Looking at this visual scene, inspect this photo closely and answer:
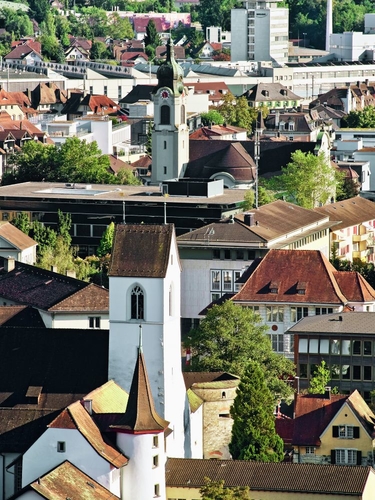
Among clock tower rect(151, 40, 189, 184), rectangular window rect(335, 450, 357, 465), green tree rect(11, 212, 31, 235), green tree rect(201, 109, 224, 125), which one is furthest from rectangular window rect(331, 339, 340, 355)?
green tree rect(201, 109, 224, 125)

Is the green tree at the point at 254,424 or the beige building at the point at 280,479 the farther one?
the green tree at the point at 254,424

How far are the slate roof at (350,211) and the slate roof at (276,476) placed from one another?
4921 centimetres

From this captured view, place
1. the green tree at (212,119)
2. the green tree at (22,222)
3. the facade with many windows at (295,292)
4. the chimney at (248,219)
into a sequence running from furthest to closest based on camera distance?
the green tree at (212,119), the green tree at (22,222), the chimney at (248,219), the facade with many windows at (295,292)

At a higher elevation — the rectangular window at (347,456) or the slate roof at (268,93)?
the rectangular window at (347,456)

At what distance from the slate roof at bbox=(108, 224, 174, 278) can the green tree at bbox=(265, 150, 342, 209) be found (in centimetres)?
5436

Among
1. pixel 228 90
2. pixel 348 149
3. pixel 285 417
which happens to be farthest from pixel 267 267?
pixel 228 90

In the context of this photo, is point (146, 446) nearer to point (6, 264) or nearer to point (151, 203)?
point (6, 264)

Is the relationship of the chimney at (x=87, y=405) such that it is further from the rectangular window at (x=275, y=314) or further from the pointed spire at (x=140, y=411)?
the rectangular window at (x=275, y=314)

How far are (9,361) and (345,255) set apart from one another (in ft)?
157

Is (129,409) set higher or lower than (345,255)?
higher

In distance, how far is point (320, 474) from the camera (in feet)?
213

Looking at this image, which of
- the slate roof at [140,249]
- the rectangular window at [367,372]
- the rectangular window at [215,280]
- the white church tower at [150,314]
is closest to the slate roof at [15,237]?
the rectangular window at [215,280]

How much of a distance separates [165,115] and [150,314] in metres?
65.7

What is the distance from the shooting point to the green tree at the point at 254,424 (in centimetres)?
7031
